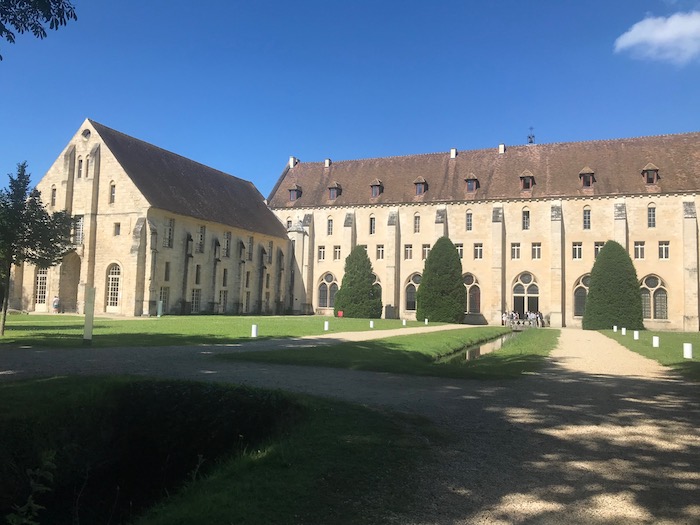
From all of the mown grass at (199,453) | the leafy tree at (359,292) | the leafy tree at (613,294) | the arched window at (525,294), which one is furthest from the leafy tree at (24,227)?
the arched window at (525,294)

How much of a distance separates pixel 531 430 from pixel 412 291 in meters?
43.9

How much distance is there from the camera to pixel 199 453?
7887 mm

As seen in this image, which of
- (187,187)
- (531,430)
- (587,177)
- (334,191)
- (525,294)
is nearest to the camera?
(531,430)

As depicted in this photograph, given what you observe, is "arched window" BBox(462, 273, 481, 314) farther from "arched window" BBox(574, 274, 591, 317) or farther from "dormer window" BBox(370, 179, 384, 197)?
"dormer window" BBox(370, 179, 384, 197)

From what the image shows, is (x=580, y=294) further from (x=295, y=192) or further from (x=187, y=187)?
(x=187, y=187)

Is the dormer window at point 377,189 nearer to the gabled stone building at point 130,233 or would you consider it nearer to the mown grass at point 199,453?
the gabled stone building at point 130,233

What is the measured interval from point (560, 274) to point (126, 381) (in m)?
42.2

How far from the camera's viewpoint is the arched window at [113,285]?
129 ft

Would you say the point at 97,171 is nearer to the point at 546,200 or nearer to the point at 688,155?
the point at 546,200

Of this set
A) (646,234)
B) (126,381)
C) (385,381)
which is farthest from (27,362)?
(646,234)

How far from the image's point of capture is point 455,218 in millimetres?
50062

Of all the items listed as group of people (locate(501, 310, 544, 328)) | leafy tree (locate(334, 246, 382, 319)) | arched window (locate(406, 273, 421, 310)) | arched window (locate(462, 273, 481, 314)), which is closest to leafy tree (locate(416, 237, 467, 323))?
leafy tree (locate(334, 246, 382, 319))

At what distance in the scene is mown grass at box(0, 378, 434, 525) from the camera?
4859 mm

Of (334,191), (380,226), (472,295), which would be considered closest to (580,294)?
(472,295)
